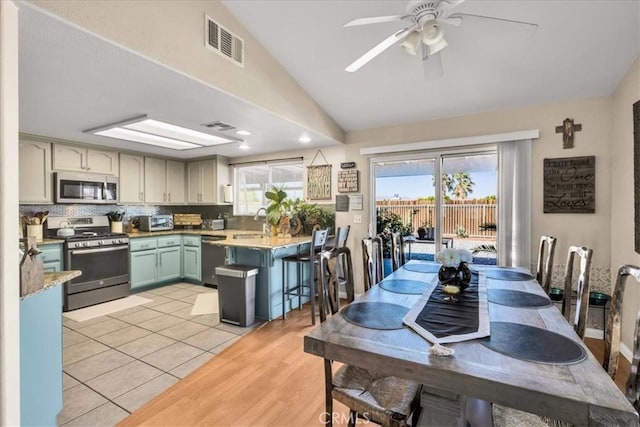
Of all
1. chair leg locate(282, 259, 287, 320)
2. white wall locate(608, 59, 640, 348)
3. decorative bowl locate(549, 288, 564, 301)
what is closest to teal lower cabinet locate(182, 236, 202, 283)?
chair leg locate(282, 259, 287, 320)

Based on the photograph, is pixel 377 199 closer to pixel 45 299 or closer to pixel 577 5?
pixel 577 5

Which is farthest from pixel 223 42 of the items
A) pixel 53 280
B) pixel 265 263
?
pixel 265 263

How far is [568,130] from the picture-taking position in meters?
2.99

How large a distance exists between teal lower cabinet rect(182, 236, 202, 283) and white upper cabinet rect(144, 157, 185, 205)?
81 centimetres

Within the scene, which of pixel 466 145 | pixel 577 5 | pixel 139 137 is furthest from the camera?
pixel 139 137

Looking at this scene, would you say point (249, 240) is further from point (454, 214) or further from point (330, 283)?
point (454, 214)

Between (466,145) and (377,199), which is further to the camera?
(377,199)

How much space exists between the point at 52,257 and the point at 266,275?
8.65ft

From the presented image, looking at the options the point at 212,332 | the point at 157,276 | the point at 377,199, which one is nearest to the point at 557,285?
the point at 377,199

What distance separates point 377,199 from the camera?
164 inches

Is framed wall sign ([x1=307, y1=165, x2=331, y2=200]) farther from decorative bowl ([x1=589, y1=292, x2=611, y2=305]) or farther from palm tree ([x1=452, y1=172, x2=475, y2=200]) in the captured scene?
decorative bowl ([x1=589, y1=292, x2=611, y2=305])

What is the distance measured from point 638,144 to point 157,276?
5790mm

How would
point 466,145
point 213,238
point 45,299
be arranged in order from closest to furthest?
point 45,299 → point 466,145 → point 213,238

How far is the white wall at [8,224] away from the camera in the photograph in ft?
3.83
